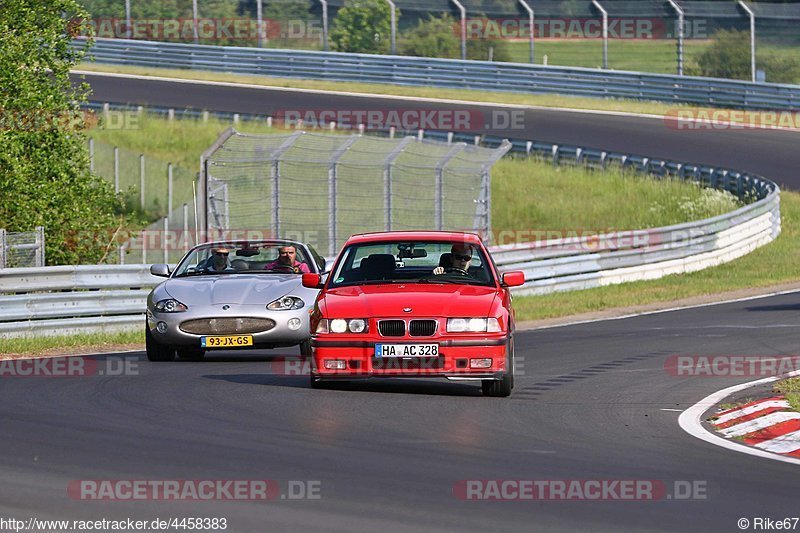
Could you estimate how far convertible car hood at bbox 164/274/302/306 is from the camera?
48.8ft

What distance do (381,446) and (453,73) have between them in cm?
3927

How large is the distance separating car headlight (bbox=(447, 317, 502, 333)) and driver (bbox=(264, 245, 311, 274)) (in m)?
4.57

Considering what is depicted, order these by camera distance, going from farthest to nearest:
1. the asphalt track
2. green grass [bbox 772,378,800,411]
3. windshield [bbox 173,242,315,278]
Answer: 1. windshield [bbox 173,242,315,278]
2. green grass [bbox 772,378,800,411]
3. the asphalt track

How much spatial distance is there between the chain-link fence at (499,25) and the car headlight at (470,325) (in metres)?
30.9

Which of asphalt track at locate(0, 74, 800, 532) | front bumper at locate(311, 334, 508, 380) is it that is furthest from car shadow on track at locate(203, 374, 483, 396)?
front bumper at locate(311, 334, 508, 380)

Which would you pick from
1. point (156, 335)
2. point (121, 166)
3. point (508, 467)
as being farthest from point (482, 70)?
point (508, 467)

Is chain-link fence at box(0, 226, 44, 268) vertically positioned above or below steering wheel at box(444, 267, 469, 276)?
below

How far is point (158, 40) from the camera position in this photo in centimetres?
5369

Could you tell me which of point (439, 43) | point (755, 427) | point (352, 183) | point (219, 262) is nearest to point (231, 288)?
point (219, 262)

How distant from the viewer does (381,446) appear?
29.9 ft

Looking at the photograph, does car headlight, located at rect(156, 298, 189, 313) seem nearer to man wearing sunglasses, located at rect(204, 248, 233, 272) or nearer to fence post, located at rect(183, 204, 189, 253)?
man wearing sunglasses, located at rect(204, 248, 233, 272)

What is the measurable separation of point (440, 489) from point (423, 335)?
13.2ft

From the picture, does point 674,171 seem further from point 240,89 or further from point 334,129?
point 240,89

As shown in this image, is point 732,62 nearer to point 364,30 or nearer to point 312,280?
point 364,30
